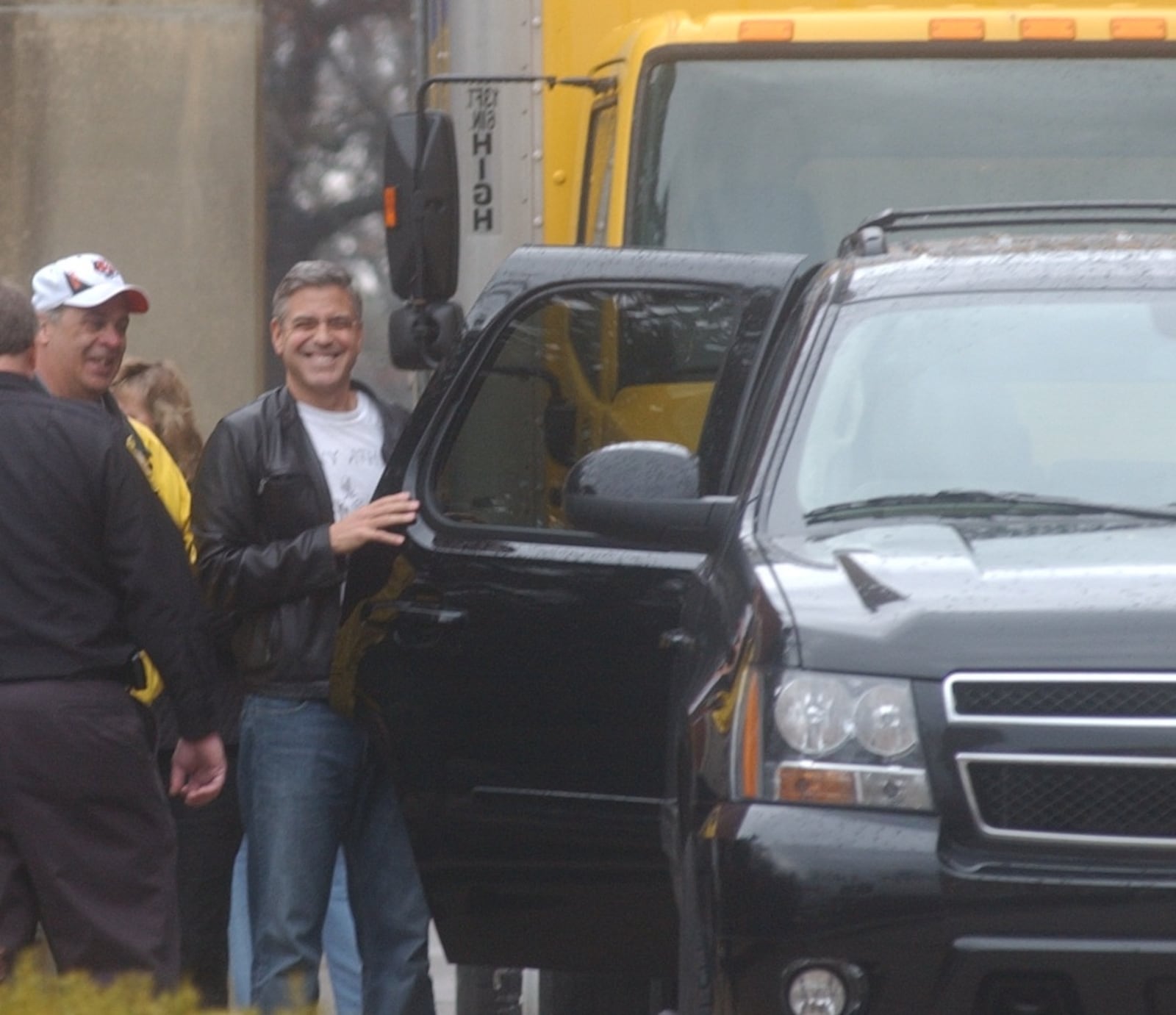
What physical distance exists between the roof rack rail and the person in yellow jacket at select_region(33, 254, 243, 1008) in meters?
1.60

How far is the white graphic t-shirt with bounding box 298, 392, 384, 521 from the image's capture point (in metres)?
6.48

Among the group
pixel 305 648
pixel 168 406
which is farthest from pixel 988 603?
pixel 168 406

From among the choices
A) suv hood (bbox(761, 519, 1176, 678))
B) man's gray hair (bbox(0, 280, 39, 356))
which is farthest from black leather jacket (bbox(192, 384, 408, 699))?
suv hood (bbox(761, 519, 1176, 678))

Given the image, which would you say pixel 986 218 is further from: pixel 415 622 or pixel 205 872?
pixel 205 872

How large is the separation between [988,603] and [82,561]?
2.13 meters

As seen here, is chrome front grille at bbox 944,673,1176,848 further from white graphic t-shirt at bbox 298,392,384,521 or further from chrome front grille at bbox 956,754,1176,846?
white graphic t-shirt at bbox 298,392,384,521

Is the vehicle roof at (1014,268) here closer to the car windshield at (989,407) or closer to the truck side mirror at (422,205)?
the car windshield at (989,407)

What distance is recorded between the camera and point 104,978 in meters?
5.64

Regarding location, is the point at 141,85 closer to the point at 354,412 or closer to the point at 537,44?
the point at 537,44

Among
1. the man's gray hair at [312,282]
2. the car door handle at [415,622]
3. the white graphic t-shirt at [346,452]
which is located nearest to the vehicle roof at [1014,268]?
the car door handle at [415,622]

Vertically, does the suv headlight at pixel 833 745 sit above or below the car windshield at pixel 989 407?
below

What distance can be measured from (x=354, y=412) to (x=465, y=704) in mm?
1013

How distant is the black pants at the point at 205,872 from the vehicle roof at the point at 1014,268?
2316 millimetres

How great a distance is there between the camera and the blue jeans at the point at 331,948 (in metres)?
7.64
